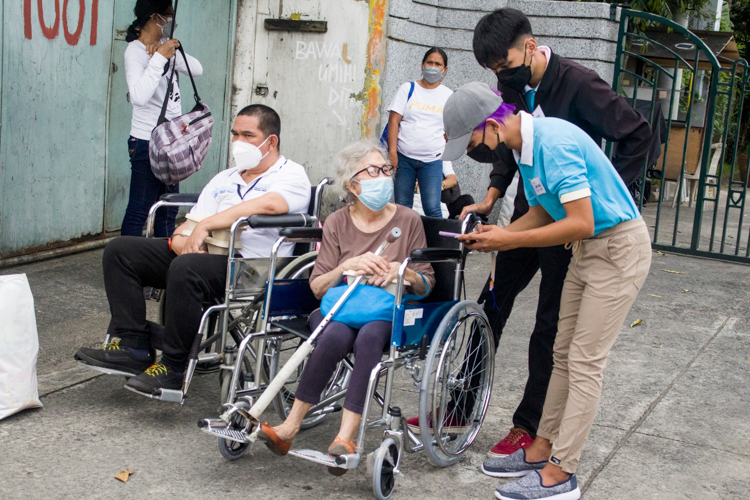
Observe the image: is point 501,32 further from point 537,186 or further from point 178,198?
point 178,198

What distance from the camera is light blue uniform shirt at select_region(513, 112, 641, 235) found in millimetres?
2785

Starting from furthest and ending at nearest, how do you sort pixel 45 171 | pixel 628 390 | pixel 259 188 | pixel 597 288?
pixel 45 171, pixel 628 390, pixel 259 188, pixel 597 288

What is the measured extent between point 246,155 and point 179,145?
41.8 inches

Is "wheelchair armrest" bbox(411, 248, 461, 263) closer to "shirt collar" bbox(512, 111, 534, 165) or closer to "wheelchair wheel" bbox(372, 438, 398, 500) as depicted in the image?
"shirt collar" bbox(512, 111, 534, 165)

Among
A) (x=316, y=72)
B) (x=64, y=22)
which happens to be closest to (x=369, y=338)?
(x=64, y=22)

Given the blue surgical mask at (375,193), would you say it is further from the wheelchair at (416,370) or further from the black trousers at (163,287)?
the black trousers at (163,287)

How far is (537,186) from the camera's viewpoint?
9.47 ft

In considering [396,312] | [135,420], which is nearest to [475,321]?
[396,312]

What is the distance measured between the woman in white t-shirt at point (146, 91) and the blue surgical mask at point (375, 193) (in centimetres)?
220

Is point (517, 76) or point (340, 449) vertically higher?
Answer: point (517, 76)

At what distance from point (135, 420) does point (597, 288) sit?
2.02 m

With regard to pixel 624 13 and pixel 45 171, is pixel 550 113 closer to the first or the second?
pixel 45 171

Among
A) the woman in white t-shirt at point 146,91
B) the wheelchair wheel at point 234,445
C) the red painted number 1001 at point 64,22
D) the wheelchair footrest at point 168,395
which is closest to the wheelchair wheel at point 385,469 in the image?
the wheelchair wheel at point 234,445

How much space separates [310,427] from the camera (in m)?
3.60
